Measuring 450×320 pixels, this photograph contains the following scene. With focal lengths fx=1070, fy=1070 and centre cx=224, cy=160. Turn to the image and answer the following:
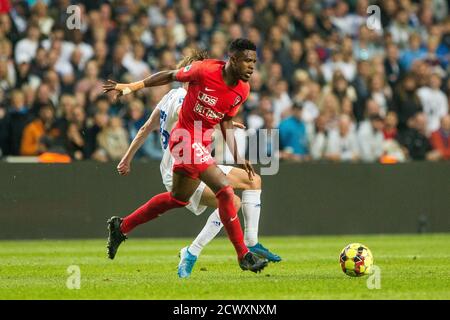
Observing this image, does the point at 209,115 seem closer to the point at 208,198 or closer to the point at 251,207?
the point at 208,198

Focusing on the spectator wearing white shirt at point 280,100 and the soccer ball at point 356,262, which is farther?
the spectator wearing white shirt at point 280,100

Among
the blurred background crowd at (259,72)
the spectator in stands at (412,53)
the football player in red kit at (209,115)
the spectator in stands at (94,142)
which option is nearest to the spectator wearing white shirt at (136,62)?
the blurred background crowd at (259,72)

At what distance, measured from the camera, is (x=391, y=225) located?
18.3m

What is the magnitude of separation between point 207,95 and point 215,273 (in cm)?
192

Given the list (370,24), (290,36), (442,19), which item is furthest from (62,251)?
(442,19)

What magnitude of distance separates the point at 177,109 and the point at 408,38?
1148 cm

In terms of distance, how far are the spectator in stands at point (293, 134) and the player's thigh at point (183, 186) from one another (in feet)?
24.1

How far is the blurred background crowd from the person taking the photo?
17078 millimetres

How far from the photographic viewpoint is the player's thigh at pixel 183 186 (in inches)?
418

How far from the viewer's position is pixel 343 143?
1864 cm

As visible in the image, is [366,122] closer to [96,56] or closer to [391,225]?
[391,225]

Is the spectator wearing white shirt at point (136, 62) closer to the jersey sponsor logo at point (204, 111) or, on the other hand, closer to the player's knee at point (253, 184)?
the player's knee at point (253, 184)

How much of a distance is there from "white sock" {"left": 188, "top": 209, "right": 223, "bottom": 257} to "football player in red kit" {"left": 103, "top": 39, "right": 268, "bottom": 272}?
1.80 ft

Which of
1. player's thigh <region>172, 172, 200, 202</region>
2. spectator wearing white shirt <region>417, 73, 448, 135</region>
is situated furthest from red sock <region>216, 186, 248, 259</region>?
spectator wearing white shirt <region>417, 73, 448, 135</region>
